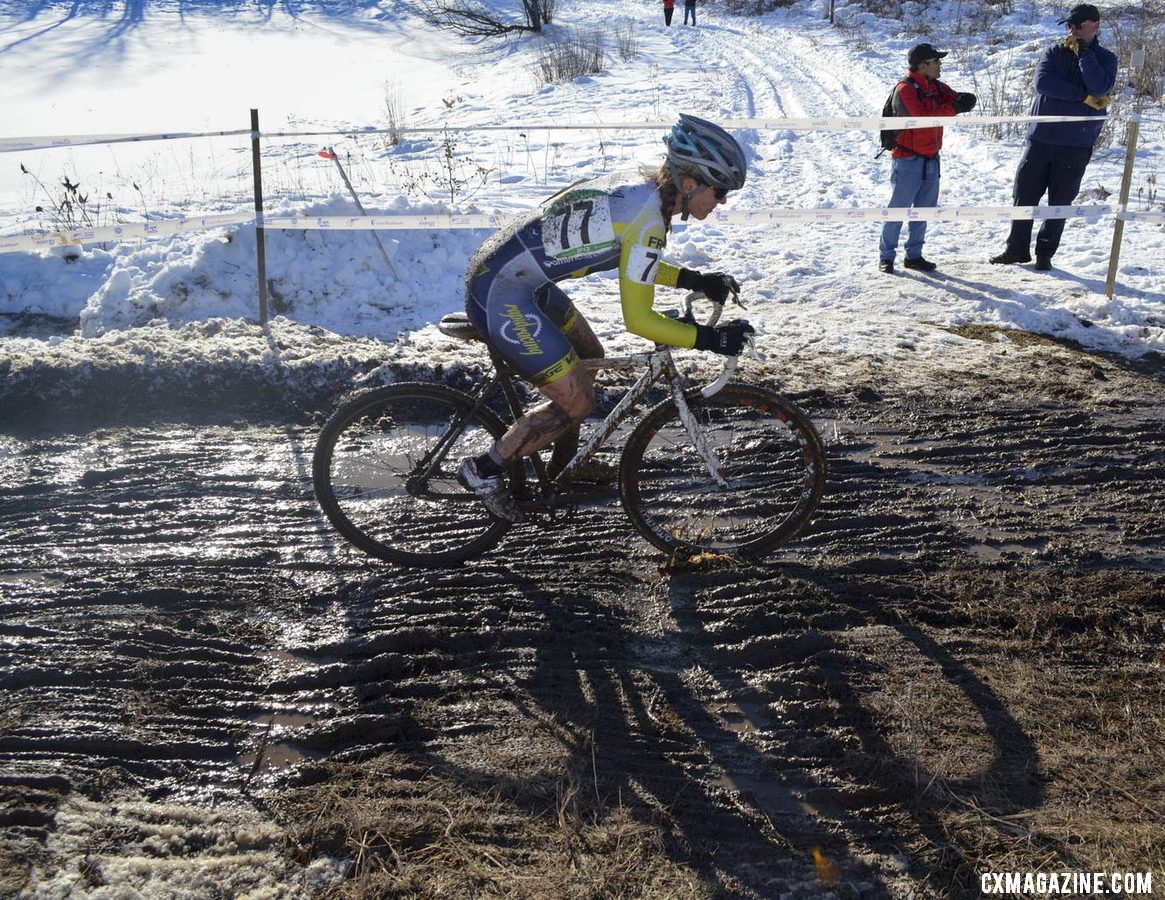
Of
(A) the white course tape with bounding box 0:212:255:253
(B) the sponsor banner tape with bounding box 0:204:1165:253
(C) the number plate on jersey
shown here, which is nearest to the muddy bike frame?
(C) the number plate on jersey

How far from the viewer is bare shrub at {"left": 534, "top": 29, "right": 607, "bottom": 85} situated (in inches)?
890

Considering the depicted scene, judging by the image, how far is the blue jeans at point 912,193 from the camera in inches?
372

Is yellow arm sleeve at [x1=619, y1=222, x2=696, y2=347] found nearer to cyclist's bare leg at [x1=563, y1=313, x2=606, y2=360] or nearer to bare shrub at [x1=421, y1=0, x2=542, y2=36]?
cyclist's bare leg at [x1=563, y1=313, x2=606, y2=360]

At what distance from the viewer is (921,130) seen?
9273 mm

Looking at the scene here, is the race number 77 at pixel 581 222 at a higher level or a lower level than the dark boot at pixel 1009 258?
higher

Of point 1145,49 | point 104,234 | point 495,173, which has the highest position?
point 1145,49

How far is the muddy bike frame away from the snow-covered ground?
329 centimetres

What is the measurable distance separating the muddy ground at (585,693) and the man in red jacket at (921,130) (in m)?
4.09

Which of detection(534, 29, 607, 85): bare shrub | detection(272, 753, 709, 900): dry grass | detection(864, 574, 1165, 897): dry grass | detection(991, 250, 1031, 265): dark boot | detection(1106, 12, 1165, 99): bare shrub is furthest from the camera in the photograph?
detection(534, 29, 607, 85): bare shrub

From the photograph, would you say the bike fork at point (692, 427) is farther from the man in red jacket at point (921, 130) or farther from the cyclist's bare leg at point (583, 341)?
the man in red jacket at point (921, 130)

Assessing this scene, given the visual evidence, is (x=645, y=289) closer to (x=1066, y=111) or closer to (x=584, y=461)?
(x=584, y=461)

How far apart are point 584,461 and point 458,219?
4845mm

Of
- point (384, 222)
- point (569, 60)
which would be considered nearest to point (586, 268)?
point (384, 222)

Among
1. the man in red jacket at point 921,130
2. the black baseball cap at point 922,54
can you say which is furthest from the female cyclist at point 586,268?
the black baseball cap at point 922,54
